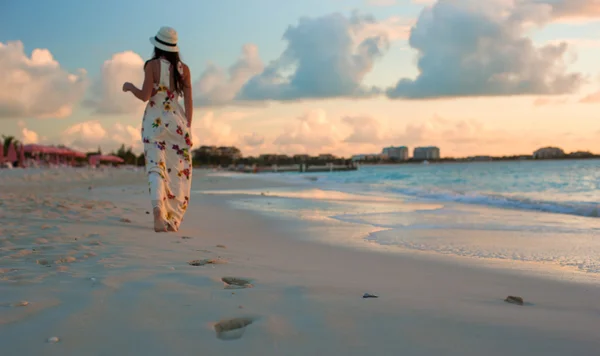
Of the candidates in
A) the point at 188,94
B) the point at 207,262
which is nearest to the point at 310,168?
the point at 188,94

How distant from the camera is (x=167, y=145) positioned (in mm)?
4840

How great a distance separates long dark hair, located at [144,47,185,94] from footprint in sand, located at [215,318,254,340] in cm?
344

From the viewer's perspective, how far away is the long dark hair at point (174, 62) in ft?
15.4

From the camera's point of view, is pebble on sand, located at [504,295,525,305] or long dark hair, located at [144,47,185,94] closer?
pebble on sand, located at [504,295,525,305]

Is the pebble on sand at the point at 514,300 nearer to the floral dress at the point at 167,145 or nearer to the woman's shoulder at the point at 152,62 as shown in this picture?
the floral dress at the point at 167,145

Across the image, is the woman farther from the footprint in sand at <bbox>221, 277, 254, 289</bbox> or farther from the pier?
the pier

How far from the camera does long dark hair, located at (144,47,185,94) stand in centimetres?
469

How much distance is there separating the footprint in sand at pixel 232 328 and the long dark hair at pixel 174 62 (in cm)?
344

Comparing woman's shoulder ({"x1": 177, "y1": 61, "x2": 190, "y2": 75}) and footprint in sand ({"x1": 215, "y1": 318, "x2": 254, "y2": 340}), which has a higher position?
woman's shoulder ({"x1": 177, "y1": 61, "x2": 190, "y2": 75})

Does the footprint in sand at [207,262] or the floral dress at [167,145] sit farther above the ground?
the floral dress at [167,145]

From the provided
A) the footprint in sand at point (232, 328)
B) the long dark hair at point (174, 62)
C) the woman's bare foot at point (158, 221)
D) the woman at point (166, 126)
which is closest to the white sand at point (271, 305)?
the footprint in sand at point (232, 328)

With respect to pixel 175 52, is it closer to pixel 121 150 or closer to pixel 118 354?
pixel 118 354

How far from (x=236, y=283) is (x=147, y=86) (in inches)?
110

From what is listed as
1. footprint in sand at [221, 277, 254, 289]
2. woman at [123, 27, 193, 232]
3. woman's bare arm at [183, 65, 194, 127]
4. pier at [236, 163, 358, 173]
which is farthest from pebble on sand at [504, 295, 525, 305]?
pier at [236, 163, 358, 173]
